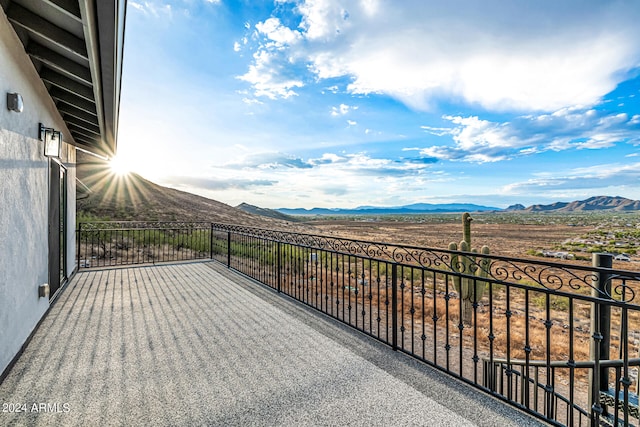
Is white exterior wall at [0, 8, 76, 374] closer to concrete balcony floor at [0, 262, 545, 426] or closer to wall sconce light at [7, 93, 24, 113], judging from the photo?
wall sconce light at [7, 93, 24, 113]

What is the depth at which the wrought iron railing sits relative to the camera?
1.90m

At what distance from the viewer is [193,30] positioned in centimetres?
643

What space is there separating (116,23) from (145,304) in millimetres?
3977

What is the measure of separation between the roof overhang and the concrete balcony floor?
279cm

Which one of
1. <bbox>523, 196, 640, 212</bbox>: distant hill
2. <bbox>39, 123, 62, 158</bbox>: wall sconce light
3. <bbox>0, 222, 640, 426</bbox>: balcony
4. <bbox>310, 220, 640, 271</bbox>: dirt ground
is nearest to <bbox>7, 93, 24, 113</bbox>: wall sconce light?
<bbox>39, 123, 62, 158</bbox>: wall sconce light

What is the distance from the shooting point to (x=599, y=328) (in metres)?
1.83

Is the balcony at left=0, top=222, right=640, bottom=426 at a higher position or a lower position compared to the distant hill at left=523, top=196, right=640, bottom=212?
lower

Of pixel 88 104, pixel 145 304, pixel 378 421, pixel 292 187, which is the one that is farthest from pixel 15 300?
pixel 292 187

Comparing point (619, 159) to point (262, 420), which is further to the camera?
point (619, 159)

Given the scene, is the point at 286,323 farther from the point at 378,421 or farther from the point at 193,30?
the point at 193,30

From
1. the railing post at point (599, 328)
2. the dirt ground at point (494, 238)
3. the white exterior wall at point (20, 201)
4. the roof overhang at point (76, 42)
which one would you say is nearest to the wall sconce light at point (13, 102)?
the white exterior wall at point (20, 201)

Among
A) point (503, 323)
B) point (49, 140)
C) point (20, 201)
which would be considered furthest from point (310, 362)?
point (503, 323)

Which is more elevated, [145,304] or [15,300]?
[15,300]

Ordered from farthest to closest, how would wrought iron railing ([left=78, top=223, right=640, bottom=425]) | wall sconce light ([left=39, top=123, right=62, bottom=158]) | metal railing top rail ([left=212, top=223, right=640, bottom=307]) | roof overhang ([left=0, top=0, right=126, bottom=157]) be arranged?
1. wall sconce light ([left=39, top=123, right=62, bottom=158])
2. roof overhang ([left=0, top=0, right=126, bottom=157])
3. wrought iron railing ([left=78, top=223, right=640, bottom=425])
4. metal railing top rail ([left=212, top=223, right=640, bottom=307])
